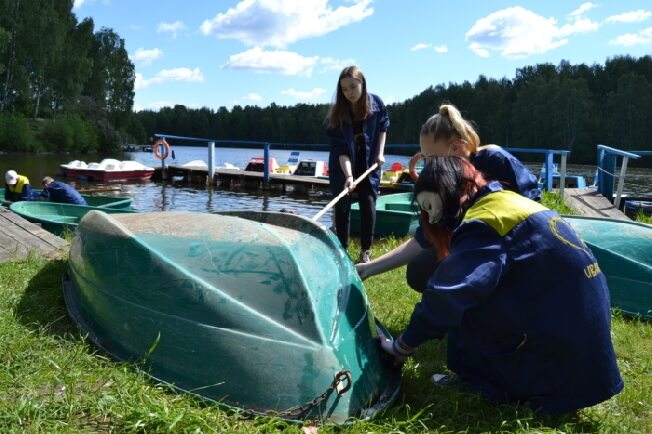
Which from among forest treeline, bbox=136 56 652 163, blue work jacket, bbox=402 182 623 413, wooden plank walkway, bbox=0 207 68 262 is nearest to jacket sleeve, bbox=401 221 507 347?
blue work jacket, bbox=402 182 623 413

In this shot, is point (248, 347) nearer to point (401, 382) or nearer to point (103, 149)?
point (401, 382)

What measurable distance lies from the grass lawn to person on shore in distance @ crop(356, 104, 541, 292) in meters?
0.57

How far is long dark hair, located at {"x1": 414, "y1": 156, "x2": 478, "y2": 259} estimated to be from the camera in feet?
8.34

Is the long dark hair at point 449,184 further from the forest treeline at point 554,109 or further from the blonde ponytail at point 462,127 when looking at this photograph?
the forest treeline at point 554,109

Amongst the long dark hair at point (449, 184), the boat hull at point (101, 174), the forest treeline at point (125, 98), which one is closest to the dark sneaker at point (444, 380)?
the long dark hair at point (449, 184)

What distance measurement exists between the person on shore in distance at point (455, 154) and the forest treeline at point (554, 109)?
146 ft

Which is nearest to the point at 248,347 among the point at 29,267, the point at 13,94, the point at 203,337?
the point at 203,337

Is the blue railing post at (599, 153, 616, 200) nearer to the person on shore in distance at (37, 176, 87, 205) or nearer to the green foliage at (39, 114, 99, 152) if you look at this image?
the person on shore in distance at (37, 176, 87, 205)

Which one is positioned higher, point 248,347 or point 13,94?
point 13,94

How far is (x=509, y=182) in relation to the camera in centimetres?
323

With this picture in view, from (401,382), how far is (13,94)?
59.2 metres

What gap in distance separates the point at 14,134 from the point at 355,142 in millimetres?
52310

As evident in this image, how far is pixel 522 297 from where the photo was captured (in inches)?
95.0

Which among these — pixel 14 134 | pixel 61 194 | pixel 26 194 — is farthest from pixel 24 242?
pixel 14 134
